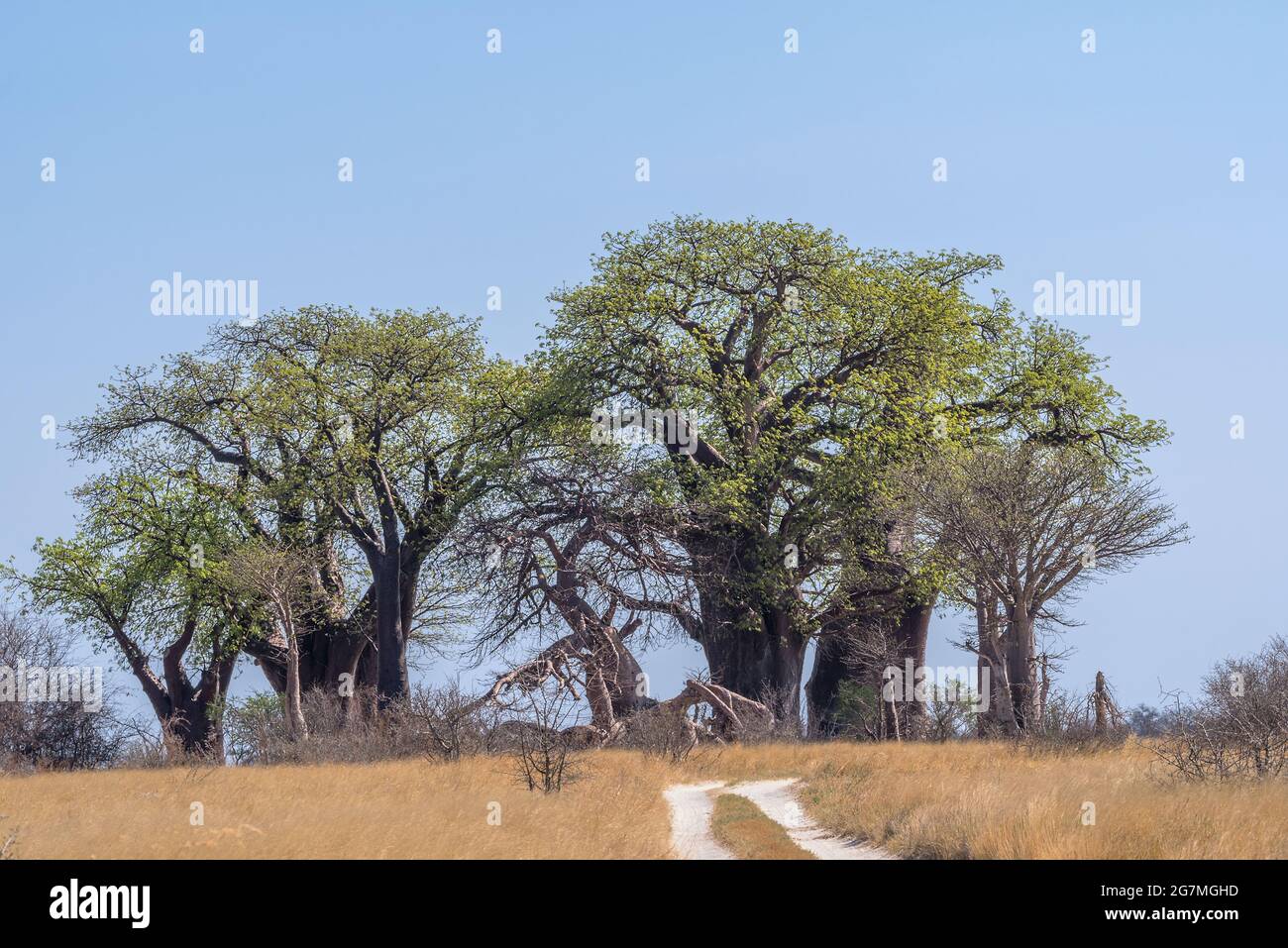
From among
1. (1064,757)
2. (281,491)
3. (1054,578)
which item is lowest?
(1064,757)

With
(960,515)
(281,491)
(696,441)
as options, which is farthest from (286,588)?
(960,515)

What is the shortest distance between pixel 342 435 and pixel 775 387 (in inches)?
513

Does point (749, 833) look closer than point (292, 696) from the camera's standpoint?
Yes

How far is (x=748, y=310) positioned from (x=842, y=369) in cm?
313

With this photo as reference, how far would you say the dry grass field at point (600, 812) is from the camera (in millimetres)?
12594

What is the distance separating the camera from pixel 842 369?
1412 inches

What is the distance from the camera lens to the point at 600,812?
641 inches

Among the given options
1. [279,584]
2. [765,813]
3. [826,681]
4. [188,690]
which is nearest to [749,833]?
[765,813]
